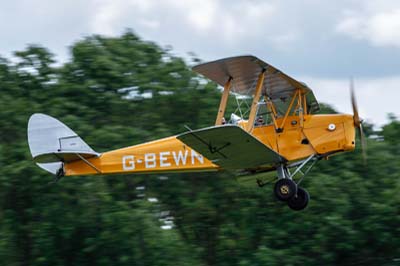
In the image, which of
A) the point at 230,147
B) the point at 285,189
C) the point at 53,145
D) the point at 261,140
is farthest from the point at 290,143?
the point at 53,145

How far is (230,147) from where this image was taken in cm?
1520

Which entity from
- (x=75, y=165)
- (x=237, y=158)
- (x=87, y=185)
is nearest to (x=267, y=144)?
(x=237, y=158)

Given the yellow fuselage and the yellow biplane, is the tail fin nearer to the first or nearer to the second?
the yellow biplane

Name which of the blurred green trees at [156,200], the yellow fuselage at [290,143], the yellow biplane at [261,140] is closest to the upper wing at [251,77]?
the yellow biplane at [261,140]

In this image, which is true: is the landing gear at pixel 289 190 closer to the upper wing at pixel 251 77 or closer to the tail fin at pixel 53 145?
the upper wing at pixel 251 77

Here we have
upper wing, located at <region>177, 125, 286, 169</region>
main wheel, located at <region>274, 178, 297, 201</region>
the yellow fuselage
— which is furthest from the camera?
the yellow fuselage

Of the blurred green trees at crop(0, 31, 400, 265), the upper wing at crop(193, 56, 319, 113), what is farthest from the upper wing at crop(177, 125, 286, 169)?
the blurred green trees at crop(0, 31, 400, 265)

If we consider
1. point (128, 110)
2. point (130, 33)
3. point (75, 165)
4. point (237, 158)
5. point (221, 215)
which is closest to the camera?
point (237, 158)

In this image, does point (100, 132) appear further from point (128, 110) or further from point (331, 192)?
point (331, 192)

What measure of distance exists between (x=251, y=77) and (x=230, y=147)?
152 centimetres

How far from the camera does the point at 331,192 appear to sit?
20.8 m

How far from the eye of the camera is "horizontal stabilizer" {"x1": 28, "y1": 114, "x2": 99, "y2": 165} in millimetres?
17141

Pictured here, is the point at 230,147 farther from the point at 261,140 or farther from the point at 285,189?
the point at 285,189

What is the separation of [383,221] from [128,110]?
5847 millimetres
